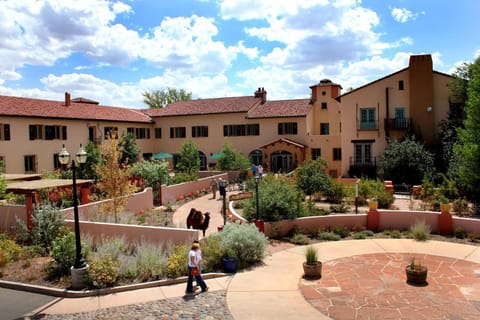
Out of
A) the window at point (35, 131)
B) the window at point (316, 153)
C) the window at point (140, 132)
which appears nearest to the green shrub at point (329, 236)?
the window at point (316, 153)

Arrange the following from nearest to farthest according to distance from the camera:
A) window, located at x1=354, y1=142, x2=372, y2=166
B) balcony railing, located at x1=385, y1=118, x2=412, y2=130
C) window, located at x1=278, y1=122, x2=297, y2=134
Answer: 1. balcony railing, located at x1=385, y1=118, x2=412, y2=130
2. window, located at x1=354, y1=142, x2=372, y2=166
3. window, located at x1=278, y1=122, x2=297, y2=134

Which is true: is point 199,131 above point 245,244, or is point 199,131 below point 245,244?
above

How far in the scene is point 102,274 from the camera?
37.2 ft

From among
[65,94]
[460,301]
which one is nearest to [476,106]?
[460,301]

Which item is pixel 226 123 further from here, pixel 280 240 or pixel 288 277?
pixel 288 277

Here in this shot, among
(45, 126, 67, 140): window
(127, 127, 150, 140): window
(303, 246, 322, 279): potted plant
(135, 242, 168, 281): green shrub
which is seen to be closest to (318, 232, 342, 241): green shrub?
(303, 246, 322, 279): potted plant

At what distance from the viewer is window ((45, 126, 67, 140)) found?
35031 millimetres

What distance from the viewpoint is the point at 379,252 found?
14.0m

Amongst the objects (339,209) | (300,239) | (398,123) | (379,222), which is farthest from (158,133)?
(300,239)

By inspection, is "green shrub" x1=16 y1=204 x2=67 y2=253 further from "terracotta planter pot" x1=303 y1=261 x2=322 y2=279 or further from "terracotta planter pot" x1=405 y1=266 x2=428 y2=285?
"terracotta planter pot" x1=405 y1=266 x2=428 y2=285

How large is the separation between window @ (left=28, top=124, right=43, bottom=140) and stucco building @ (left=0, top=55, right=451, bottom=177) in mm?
82

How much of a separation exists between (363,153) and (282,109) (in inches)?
477

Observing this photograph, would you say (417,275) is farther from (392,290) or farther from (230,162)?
(230,162)

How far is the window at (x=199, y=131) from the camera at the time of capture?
4468cm
